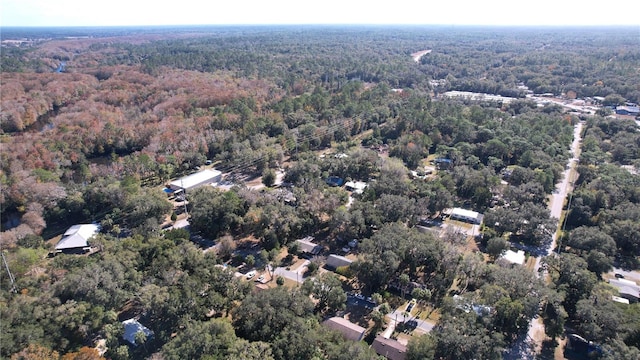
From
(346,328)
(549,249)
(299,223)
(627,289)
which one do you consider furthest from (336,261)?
(627,289)

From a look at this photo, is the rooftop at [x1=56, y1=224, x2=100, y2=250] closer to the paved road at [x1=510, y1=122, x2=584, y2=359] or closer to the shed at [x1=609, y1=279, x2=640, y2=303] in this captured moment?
the paved road at [x1=510, y1=122, x2=584, y2=359]

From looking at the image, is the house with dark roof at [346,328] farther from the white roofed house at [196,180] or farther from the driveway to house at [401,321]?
the white roofed house at [196,180]

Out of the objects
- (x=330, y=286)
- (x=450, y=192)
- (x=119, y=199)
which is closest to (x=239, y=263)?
(x=330, y=286)

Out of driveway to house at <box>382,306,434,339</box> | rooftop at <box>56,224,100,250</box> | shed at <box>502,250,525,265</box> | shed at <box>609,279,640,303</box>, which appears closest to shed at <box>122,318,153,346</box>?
rooftop at <box>56,224,100,250</box>

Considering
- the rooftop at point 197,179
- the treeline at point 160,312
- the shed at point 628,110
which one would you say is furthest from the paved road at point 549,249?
the rooftop at point 197,179

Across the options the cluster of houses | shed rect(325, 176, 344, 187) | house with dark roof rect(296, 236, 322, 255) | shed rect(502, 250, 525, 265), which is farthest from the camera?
shed rect(325, 176, 344, 187)

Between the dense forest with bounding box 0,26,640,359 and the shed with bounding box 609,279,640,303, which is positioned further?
the shed with bounding box 609,279,640,303

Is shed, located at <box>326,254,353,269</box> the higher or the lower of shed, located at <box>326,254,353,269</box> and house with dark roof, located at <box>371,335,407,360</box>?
the higher

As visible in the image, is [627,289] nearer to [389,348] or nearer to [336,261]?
[389,348]
